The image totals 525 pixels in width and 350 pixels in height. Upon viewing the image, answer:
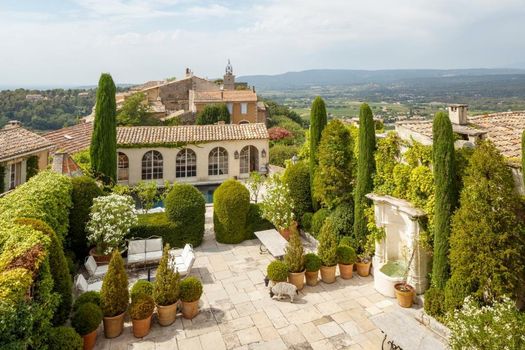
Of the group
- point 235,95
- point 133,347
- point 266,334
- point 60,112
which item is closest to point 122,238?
point 133,347

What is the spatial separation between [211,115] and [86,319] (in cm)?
3347

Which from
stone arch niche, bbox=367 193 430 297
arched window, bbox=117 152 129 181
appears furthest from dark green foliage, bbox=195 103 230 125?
stone arch niche, bbox=367 193 430 297

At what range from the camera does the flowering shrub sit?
6062 millimetres

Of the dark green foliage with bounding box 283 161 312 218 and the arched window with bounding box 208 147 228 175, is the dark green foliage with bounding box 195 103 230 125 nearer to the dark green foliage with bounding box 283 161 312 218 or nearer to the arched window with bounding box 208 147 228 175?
the arched window with bounding box 208 147 228 175

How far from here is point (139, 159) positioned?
2398cm

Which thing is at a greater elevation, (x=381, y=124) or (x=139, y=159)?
(x=381, y=124)

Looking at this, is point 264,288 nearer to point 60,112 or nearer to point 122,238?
point 122,238

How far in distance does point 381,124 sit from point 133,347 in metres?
12.1

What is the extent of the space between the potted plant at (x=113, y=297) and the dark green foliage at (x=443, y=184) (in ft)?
26.2

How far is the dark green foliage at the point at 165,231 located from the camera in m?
13.1

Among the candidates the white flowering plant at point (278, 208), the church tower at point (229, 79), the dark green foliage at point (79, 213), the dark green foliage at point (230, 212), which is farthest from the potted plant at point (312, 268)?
the church tower at point (229, 79)

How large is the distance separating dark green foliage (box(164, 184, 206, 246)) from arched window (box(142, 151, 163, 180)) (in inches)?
461

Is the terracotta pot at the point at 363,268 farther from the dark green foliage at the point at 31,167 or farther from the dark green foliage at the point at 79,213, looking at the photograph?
the dark green foliage at the point at 31,167

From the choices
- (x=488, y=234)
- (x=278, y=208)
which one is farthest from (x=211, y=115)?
(x=488, y=234)
